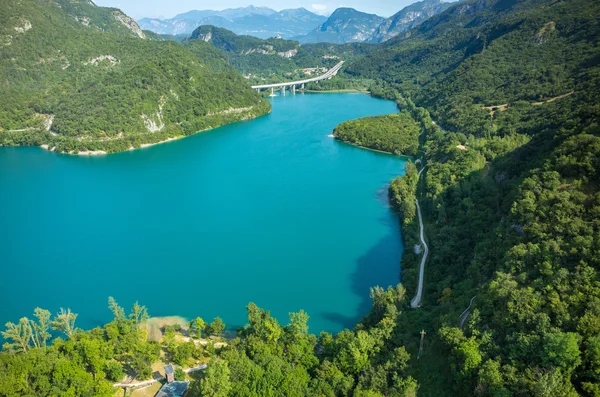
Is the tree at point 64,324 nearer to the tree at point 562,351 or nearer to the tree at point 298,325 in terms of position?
the tree at point 298,325

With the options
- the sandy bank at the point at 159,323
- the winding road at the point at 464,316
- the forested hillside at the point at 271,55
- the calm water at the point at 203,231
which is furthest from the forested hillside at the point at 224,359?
the forested hillside at the point at 271,55

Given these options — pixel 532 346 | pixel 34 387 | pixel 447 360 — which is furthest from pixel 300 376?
pixel 34 387

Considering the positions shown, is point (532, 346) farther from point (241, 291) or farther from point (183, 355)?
point (241, 291)

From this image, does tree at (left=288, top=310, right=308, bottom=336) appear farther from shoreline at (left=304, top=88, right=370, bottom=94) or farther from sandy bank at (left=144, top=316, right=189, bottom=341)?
shoreline at (left=304, top=88, right=370, bottom=94)

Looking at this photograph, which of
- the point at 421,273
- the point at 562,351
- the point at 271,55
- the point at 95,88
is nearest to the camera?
the point at 562,351

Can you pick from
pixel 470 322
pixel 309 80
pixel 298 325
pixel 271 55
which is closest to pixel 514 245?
pixel 470 322

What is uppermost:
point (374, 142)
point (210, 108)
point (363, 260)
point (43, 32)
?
point (43, 32)

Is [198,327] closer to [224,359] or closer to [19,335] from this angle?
[224,359]
